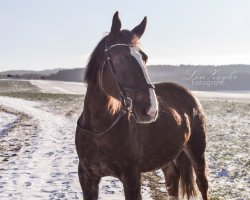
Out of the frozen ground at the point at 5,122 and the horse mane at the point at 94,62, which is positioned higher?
the horse mane at the point at 94,62

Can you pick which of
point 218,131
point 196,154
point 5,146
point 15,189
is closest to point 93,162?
point 196,154

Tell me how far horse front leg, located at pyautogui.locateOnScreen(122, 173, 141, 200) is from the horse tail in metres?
2.05

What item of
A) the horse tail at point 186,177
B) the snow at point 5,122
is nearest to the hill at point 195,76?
the snow at point 5,122

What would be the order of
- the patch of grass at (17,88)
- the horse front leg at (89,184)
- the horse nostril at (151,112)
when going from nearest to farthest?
the horse nostril at (151,112) < the horse front leg at (89,184) < the patch of grass at (17,88)

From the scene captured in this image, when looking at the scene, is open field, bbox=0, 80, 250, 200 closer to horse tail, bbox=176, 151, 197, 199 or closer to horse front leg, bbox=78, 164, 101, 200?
horse tail, bbox=176, 151, 197, 199

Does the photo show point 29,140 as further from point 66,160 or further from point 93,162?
point 93,162

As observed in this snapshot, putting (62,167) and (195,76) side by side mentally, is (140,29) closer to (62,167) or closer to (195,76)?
(62,167)

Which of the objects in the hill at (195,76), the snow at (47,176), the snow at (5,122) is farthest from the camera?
the hill at (195,76)

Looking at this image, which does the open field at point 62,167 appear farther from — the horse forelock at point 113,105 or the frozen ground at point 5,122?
the horse forelock at point 113,105

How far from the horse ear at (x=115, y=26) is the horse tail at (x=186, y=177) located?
2844 mm

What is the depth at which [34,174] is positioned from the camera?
818cm

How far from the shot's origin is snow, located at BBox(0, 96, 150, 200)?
268 inches

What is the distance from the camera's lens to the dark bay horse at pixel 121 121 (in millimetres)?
3555

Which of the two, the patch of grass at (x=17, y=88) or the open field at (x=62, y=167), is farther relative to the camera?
the patch of grass at (x=17, y=88)
